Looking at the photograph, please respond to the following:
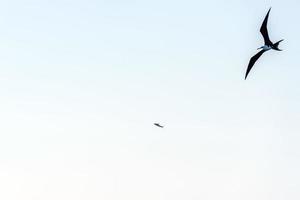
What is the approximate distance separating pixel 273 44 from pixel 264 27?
2.36m

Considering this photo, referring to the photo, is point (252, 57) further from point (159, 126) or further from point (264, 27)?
point (159, 126)

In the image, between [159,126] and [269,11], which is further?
[159,126]

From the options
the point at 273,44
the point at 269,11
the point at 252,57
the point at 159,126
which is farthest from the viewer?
the point at 159,126

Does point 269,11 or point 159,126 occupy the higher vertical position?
point 269,11

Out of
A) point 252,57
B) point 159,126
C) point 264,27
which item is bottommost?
point 159,126

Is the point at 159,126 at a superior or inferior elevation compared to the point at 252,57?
A: inferior

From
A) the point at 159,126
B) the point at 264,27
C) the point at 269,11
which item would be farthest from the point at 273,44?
the point at 159,126

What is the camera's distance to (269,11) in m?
50.8

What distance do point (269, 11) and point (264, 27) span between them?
27.1 ft

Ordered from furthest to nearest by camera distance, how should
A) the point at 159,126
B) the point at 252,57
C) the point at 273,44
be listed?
the point at 159,126
the point at 252,57
the point at 273,44

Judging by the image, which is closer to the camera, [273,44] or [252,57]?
[273,44]

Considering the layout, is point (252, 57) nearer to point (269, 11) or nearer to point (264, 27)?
point (264, 27)

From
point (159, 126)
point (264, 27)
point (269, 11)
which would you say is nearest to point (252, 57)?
point (264, 27)

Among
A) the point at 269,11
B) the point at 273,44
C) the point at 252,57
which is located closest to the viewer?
the point at 269,11
